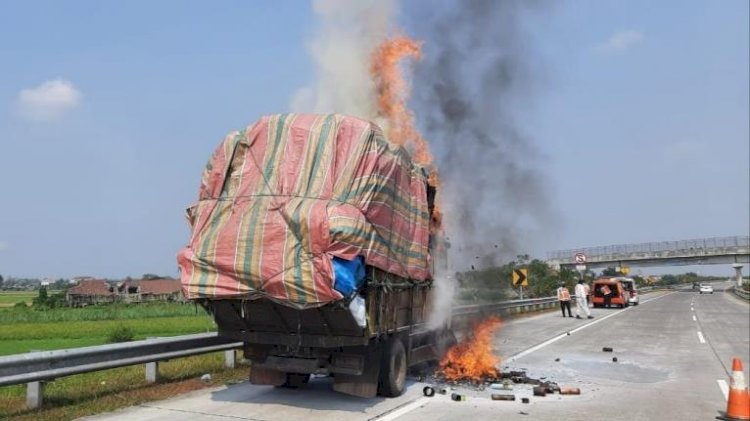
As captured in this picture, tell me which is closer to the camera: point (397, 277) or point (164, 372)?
point (397, 277)

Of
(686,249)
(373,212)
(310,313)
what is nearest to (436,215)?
Result: (373,212)

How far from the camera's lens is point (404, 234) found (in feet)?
27.9

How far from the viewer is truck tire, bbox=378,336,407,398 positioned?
27.4 ft

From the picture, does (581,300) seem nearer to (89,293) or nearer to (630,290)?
(630,290)

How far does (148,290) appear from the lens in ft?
263

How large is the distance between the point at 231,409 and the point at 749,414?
6436 mm

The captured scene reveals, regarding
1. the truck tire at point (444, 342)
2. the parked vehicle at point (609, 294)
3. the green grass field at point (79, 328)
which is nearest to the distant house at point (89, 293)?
the green grass field at point (79, 328)

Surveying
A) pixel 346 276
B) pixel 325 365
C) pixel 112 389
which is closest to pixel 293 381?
pixel 325 365

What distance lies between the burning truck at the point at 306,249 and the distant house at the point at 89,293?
60236mm

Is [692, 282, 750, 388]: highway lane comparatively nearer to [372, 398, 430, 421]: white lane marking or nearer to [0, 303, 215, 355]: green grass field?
[372, 398, 430, 421]: white lane marking

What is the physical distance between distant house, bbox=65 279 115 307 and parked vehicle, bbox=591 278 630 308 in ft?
162

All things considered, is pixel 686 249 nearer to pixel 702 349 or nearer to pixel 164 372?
pixel 702 349

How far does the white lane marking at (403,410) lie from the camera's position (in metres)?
7.21

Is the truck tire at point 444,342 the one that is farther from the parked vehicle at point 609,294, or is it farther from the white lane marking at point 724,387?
the parked vehicle at point 609,294
